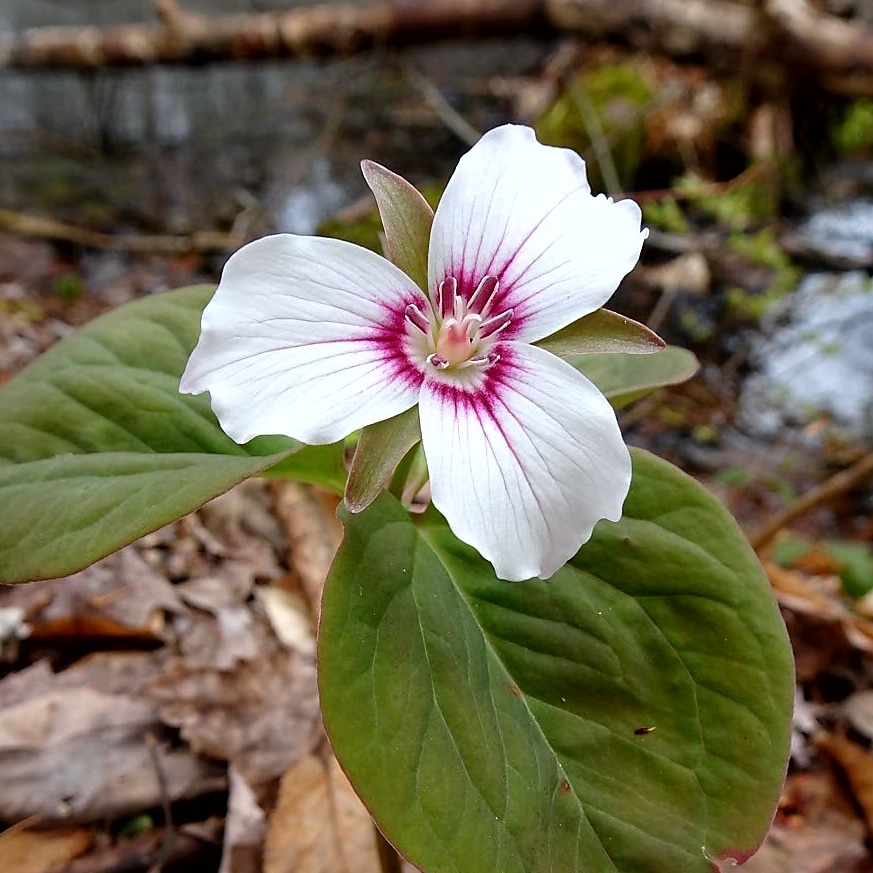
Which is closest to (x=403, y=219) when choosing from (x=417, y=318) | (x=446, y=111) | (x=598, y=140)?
(x=417, y=318)

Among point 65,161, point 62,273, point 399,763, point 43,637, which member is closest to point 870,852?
point 399,763

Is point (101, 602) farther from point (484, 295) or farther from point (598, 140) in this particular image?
point (598, 140)

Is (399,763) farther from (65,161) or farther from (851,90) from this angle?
(65,161)

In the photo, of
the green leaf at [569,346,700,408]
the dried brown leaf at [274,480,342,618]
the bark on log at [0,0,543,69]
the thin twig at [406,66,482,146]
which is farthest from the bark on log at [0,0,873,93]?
the green leaf at [569,346,700,408]

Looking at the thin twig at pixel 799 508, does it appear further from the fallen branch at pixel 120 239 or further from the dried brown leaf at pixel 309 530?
the fallen branch at pixel 120 239

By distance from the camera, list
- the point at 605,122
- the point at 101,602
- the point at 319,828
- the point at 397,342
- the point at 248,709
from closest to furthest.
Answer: the point at 397,342 → the point at 319,828 → the point at 248,709 → the point at 101,602 → the point at 605,122

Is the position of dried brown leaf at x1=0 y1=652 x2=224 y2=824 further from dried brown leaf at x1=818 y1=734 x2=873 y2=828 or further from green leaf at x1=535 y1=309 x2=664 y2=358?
dried brown leaf at x1=818 y1=734 x2=873 y2=828

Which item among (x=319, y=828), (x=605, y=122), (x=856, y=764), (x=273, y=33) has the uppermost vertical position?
(x=319, y=828)
